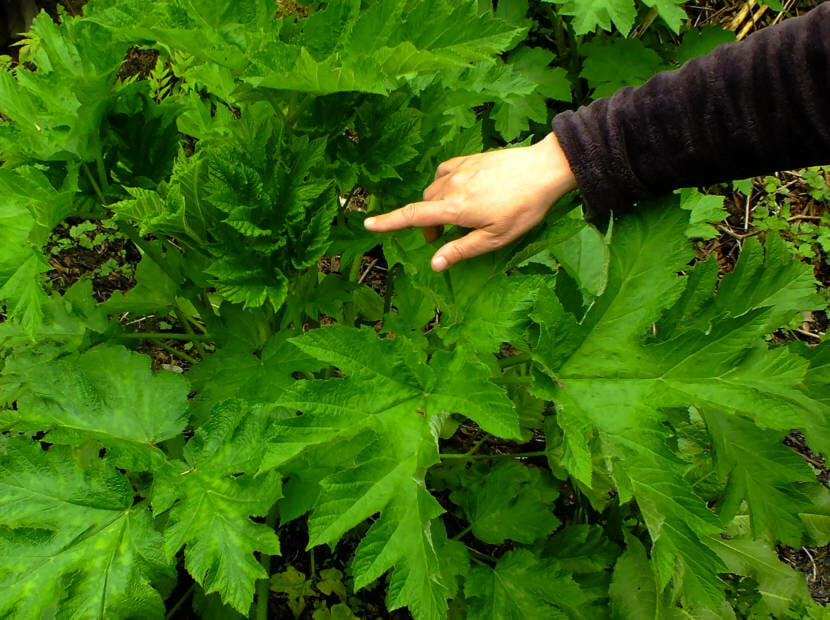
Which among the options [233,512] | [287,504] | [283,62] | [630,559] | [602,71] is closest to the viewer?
[283,62]

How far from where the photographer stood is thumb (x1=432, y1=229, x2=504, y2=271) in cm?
143

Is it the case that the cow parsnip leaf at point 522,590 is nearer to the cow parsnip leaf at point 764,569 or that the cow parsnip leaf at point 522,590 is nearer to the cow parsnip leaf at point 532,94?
the cow parsnip leaf at point 764,569

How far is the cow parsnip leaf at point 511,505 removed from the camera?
5.63 ft

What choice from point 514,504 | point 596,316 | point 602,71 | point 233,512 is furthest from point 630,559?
point 602,71

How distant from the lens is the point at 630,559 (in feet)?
5.71

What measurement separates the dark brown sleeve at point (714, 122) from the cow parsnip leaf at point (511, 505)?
0.79 meters

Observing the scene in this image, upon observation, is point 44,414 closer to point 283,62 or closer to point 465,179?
point 283,62

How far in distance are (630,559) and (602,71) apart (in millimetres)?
2128

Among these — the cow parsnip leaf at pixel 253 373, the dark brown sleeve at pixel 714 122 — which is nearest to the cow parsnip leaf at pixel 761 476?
the dark brown sleeve at pixel 714 122

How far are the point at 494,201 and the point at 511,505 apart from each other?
871mm

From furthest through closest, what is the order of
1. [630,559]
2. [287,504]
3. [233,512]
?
[630,559], [287,504], [233,512]

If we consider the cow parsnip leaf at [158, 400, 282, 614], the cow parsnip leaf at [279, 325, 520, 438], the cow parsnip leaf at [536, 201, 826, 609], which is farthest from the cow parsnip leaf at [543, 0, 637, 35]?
the cow parsnip leaf at [158, 400, 282, 614]

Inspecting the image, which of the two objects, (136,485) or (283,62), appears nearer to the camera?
(283,62)

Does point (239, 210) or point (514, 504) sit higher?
point (239, 210)
